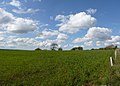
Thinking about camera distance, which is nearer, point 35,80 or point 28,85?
point 28,85

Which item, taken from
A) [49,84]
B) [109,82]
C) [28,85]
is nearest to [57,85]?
[49,84]

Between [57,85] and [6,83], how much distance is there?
406 centimetres

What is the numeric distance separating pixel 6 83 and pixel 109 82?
25.3ft

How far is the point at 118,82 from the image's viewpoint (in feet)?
59.3

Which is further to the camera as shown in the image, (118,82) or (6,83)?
(6,83)

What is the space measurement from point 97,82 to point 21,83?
5759mm

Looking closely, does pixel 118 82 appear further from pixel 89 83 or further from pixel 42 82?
pixel 42 82

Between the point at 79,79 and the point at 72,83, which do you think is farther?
the point at 79,79

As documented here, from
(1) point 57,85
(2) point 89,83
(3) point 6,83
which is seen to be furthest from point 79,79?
(3) point 6,83

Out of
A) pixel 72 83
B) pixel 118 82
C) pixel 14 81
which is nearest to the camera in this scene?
pixel 118 82

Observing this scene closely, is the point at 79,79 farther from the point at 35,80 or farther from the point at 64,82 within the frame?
the point at 35,80

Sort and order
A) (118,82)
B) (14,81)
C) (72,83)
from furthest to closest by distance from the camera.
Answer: (14,81) < (72,83) < (118,82)

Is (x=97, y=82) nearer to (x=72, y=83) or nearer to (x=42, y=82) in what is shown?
(x=72, y=83)

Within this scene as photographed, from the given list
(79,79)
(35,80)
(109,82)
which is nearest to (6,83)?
(35,80)
